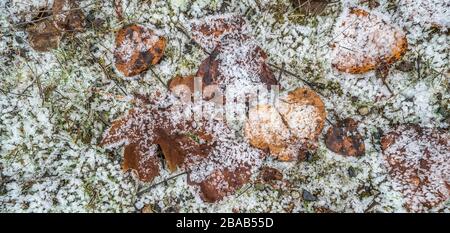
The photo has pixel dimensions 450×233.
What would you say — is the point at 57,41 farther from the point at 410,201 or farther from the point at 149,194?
the point at 410,201

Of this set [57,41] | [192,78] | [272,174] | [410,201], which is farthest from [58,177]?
[410,201]

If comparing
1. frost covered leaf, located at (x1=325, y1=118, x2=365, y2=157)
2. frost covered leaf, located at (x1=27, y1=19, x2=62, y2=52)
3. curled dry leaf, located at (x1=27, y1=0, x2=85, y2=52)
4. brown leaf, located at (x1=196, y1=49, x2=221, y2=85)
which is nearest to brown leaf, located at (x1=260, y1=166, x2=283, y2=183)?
frost covered leaf, located at (x1=325, y1=118, x2=365, y2=157)

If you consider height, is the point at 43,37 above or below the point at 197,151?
above

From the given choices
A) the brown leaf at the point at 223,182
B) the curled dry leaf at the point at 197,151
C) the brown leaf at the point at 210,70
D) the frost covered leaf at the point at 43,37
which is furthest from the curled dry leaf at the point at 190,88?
the frost covered leaf at the point at 43,37

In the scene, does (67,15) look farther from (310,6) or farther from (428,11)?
(428,11)

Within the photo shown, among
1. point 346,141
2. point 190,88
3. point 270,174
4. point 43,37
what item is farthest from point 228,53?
point 43,37

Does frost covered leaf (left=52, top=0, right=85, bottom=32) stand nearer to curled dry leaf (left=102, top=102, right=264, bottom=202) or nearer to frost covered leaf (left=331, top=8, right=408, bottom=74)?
curled dry leaf (left=102, top=102, right=264, bottom=202)
